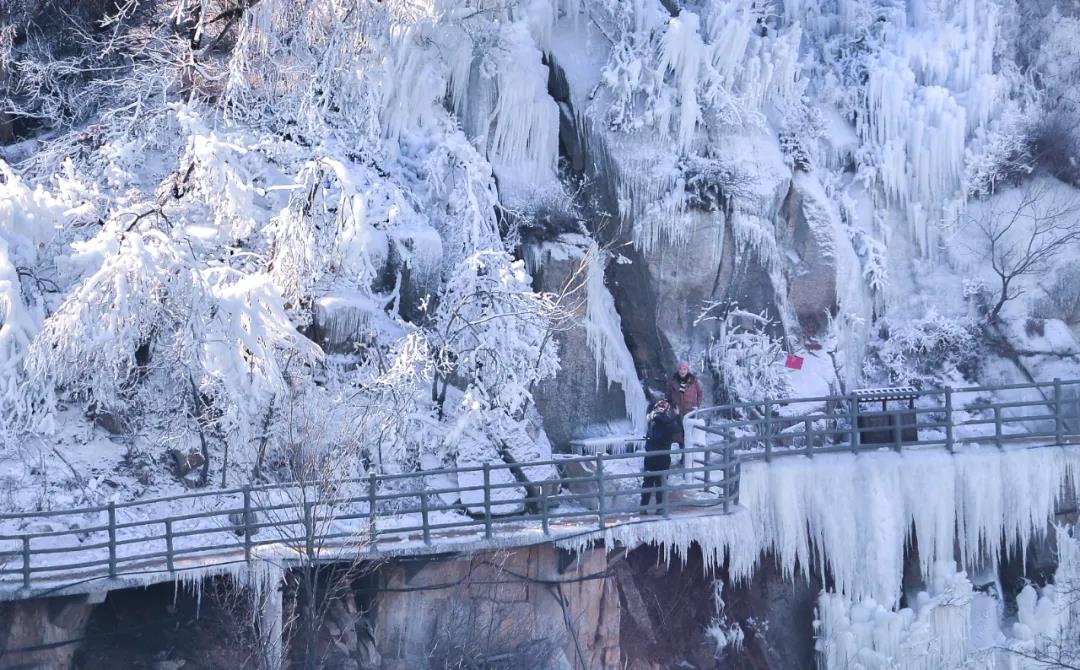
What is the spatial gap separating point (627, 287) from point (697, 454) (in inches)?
180

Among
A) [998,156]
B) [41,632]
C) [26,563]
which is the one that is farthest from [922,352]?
[26,563]

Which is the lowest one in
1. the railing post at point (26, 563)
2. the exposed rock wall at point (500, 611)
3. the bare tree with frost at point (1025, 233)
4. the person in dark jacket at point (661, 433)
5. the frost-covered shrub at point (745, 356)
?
the exposed rock wall at point (500, 611)

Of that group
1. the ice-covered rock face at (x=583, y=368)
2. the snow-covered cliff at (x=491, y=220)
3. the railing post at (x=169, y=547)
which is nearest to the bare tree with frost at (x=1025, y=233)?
the snow-covered cliff at (x=491, y=220)

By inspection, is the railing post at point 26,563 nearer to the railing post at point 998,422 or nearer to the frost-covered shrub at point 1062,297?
the railing post at point 998,422

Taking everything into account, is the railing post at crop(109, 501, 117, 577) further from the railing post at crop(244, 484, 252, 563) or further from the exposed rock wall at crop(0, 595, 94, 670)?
the railing post at crop(244, 484, 252, 563)

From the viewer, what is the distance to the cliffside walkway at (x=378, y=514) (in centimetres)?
1421

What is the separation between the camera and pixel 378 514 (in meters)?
16.1

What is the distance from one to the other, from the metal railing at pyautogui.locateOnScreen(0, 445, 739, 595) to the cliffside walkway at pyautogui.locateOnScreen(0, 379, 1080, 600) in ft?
0.08

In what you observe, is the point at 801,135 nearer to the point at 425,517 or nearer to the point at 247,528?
the point at 425,517

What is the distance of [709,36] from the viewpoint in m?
23.5

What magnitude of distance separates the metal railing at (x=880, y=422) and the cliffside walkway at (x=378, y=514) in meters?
0.05

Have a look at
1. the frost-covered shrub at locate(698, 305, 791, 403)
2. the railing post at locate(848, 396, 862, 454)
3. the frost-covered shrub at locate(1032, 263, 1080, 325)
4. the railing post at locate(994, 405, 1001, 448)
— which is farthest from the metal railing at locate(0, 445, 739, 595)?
the frost-covered shrub at locate(1032, 263, 1080, 325)

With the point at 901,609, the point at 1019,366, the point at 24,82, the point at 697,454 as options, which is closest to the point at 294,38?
the point at 24,82

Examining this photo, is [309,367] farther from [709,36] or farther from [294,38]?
[709,36]
